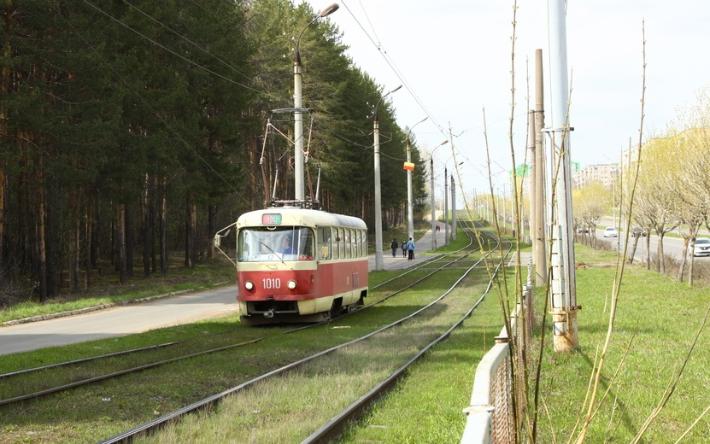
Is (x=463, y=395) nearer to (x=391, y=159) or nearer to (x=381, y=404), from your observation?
(x=381, y=404)

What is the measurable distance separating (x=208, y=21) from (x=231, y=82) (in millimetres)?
3572

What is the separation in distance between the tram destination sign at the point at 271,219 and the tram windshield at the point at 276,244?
0.55ft

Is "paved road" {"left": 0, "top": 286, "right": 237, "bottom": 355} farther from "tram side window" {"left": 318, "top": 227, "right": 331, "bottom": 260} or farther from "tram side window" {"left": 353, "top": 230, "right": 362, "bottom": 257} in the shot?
"tram side window" {"left": 318, "top": 227, "right": 331, "bottom": 260}

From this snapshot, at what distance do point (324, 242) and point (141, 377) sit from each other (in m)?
9.63

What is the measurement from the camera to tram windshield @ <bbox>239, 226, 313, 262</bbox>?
67.4 feet

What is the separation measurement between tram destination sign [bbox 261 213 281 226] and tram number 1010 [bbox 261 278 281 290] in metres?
1.37

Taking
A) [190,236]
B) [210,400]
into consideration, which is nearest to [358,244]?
[210,400]

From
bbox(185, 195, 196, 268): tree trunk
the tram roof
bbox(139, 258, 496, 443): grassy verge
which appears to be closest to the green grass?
bbox(185, 195, 196, 268): tree trunk

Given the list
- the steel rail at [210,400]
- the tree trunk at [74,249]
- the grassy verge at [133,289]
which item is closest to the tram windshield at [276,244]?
the steel rail at [210,400]

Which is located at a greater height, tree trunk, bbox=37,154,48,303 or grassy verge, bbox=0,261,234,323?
tree trunk, bbox=37,154,48,303

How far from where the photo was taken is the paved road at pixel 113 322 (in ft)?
61.7

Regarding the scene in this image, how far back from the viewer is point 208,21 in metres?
45.2

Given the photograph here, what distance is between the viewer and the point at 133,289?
Answer: 35.0 metres

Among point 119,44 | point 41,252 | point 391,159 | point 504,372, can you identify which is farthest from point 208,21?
point 391,159
